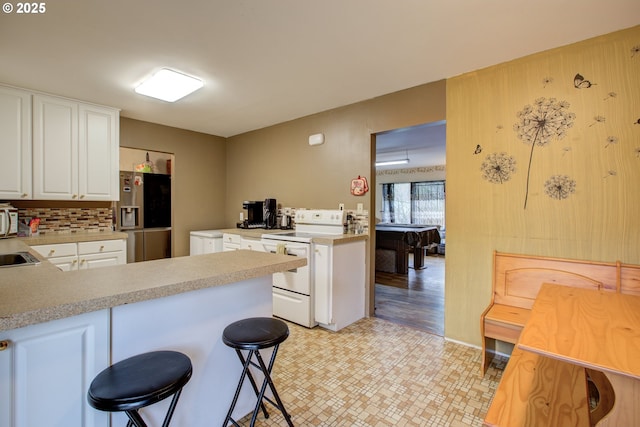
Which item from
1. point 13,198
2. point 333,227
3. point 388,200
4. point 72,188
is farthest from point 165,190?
point 388,200

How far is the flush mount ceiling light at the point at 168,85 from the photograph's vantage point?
2556 millimetres

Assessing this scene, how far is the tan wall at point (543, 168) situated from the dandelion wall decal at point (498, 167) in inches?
1.3

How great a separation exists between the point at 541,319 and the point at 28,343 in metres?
1.90

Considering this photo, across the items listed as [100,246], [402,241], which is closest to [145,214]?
[100,246]

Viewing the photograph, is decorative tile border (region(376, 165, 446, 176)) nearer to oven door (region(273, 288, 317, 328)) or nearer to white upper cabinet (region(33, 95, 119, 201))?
oven door (region(273, 288, 317, 328))

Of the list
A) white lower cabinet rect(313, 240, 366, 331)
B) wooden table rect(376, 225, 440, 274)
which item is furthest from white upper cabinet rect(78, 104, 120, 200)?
wooden table rect(376, 225, 440, 274)

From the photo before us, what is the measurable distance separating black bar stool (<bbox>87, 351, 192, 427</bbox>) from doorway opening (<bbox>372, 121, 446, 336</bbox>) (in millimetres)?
2471

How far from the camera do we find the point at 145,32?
1963 mm

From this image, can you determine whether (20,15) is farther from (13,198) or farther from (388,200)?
(388,200)

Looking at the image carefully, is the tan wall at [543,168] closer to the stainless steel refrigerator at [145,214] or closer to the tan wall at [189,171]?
the tan wall at [189,171]

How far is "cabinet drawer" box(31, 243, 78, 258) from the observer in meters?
2.81

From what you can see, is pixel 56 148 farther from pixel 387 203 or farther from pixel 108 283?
pixel 387 203

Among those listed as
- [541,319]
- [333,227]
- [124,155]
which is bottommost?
[541,319]

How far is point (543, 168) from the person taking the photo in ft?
7.38
